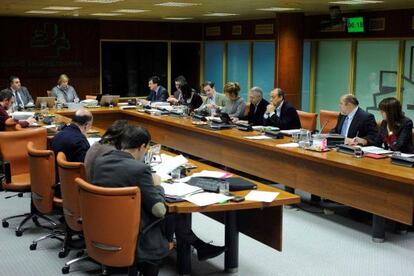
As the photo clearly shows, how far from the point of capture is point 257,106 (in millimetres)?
7641

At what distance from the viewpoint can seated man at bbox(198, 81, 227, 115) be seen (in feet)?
28.2

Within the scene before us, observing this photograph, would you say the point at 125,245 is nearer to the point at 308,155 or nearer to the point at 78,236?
the point at 78,236

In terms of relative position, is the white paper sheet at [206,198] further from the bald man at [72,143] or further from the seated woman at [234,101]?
the seated woman at [234,101]

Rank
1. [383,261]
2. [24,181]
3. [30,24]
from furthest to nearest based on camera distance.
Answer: [30,24]
[24,181]
[383,261]

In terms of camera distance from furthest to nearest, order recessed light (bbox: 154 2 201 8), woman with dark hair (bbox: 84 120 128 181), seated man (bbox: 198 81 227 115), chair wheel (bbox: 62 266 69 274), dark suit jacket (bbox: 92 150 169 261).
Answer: recessed light (bbox: 154 2 201 8), seated man (bbox: 198 81 227 115), chair wheel (bbox: 62 266 69 274), woman with dark hair (bbox: 84 120 128 181), dark suit jacket (bbox: 92 150 169 261)

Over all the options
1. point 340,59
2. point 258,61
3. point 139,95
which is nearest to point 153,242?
point 340,59

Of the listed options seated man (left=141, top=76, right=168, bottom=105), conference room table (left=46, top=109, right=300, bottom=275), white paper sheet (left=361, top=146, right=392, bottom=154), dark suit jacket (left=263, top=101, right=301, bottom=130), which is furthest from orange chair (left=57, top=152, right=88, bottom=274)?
seated man (left=141, top=76, right=168, bottom=105)

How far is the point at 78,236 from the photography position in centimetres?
498

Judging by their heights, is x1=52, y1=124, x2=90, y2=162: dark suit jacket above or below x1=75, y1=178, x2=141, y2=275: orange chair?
above

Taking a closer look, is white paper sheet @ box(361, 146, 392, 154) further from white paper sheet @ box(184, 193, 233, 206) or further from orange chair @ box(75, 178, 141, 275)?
orange chair @ box(75, 178, 141, 275)

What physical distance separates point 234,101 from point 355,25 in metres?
3.48

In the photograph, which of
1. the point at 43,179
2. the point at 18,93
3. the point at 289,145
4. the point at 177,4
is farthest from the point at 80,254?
the point at 18,93

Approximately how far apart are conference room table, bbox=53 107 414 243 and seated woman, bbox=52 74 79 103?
10.1 ft

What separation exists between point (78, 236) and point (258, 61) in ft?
29.1
